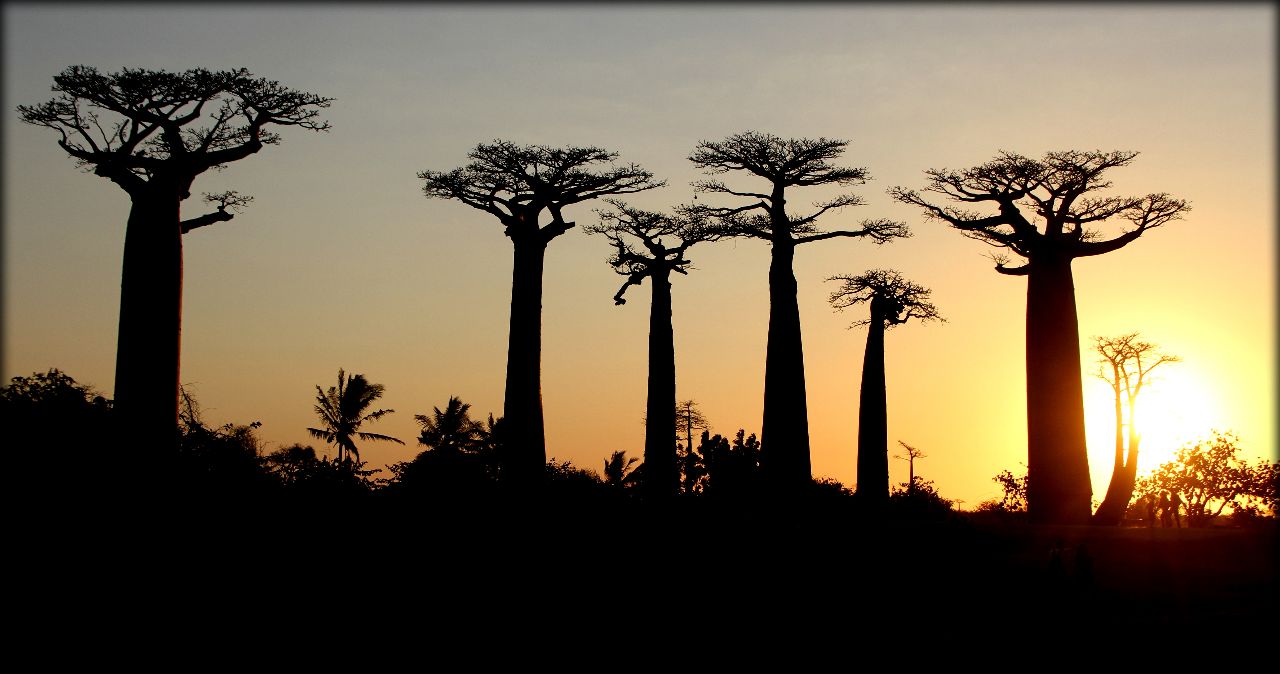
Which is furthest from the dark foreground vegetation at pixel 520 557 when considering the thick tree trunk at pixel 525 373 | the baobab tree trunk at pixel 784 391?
the baobab tree trunk at pixel 784 391

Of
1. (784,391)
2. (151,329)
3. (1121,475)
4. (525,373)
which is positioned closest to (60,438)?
(151,329)

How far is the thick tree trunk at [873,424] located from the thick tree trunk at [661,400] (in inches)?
158

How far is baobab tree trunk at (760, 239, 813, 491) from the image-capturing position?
1008 inches

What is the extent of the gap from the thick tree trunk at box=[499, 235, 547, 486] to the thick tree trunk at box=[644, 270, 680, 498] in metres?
4.79

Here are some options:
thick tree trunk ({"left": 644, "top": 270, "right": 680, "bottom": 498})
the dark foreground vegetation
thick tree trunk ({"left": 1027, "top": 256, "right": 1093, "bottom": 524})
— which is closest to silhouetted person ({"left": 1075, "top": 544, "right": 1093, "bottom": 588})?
the dark foreground vegetation

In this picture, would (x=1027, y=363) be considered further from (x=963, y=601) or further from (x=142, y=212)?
(x=142, y=212)

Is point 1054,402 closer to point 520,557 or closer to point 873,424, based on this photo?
point 873,424

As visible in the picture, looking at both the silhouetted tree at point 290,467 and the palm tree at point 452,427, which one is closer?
the silhouetted tree at point 290,467

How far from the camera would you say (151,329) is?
19.1 meters

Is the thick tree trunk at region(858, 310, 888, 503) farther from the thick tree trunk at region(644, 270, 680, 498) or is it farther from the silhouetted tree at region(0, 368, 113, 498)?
the silhouetted tree at region(0, 368, 113, 498)

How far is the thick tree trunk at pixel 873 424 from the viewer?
91.8 ft

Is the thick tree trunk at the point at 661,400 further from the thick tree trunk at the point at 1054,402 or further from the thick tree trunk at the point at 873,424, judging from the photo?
the thick tree trunk at the point at 1054,402

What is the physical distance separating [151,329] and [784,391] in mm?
12015

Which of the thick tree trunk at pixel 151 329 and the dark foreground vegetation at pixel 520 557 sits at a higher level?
the thick tree trunk at pixel 151 329
